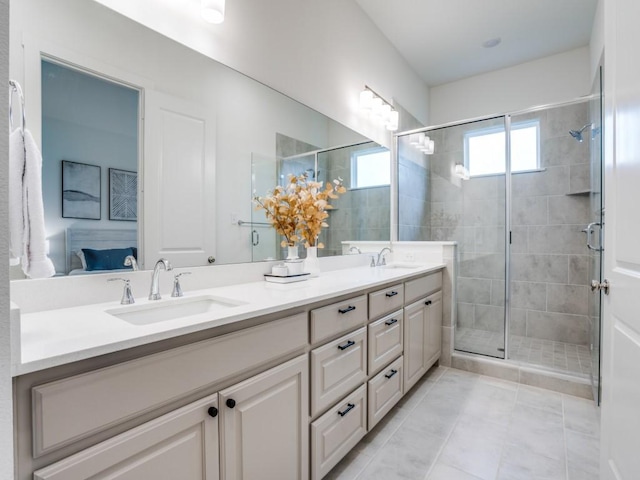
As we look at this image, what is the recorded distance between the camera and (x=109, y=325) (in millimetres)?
880

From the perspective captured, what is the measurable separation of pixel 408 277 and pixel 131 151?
5.26 ft

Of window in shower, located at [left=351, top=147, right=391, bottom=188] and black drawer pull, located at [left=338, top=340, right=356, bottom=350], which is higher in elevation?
window in shower, located at [left=351, top=147, right=391, bottom=188]

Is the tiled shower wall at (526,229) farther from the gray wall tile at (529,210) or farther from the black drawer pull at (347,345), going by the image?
the black drawer pull at (347,345)

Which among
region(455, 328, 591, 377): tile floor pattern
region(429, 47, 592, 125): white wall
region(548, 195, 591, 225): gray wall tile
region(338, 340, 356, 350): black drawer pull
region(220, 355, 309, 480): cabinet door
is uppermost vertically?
region(429, 47, 592, 125): white wall

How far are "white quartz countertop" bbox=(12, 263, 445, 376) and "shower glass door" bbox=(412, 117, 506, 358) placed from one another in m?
1.96

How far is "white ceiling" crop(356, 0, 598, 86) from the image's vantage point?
259cm

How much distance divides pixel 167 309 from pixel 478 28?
3.27 meters

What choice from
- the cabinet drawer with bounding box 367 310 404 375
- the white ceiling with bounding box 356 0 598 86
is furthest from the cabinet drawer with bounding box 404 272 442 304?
the white ceiling with bounding box 356 0 598 86

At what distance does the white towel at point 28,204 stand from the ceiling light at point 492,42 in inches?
139

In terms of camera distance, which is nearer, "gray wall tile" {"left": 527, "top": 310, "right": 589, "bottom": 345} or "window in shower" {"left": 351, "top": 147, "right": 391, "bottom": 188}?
"window in shower" {"left": 351, "top": 147, "right": 391, "bottom": 188}

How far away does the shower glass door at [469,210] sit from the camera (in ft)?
9.36

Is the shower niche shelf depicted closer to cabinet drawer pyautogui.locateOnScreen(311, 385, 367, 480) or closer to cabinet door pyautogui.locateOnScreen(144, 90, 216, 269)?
cabinet drawer pyautogui.locateOnScreen(311, 385, 367, 480)

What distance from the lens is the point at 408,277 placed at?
2.06 meters

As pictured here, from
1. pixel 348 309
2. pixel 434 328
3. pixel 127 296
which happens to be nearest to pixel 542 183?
pixel 434 328
